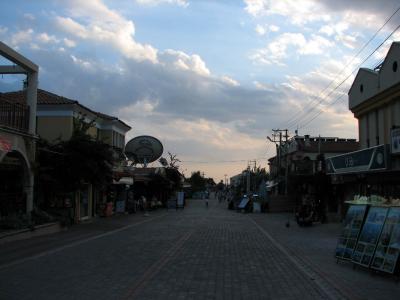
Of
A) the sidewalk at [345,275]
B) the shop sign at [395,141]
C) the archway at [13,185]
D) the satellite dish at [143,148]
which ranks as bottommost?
the sidewalk at [345,275]

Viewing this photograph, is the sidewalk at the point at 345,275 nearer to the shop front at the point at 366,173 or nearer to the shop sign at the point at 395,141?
the shop sign at the point at 395,141

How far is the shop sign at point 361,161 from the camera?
1005 inches

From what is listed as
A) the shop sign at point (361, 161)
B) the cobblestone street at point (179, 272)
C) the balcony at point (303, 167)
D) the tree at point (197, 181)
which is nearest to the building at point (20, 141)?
the cobblestone street at point (179, 272)

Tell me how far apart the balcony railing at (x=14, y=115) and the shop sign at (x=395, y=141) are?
16082 mm

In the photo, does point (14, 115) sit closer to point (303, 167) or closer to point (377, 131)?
point (377, 131)

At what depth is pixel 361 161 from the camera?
28594mm

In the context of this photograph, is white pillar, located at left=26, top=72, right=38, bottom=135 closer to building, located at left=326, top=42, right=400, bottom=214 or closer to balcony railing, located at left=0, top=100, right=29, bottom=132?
balcony railing, located at left=0, top=100, right=29, bottom=132

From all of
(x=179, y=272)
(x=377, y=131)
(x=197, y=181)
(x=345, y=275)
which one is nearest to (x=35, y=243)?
(x=179, y=272)

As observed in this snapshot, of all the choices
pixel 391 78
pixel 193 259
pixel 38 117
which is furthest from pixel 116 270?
pixel 38 117

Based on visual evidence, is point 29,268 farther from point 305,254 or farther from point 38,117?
point 38,117

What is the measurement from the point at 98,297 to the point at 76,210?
2483 cm

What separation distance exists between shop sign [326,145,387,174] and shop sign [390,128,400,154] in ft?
3.03

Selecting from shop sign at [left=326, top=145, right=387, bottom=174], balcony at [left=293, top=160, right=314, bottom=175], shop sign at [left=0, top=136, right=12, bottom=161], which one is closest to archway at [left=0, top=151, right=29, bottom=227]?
shop sign at [left=0, top=136, right=12, bottom=161]

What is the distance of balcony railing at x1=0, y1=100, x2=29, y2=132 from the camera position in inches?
908
